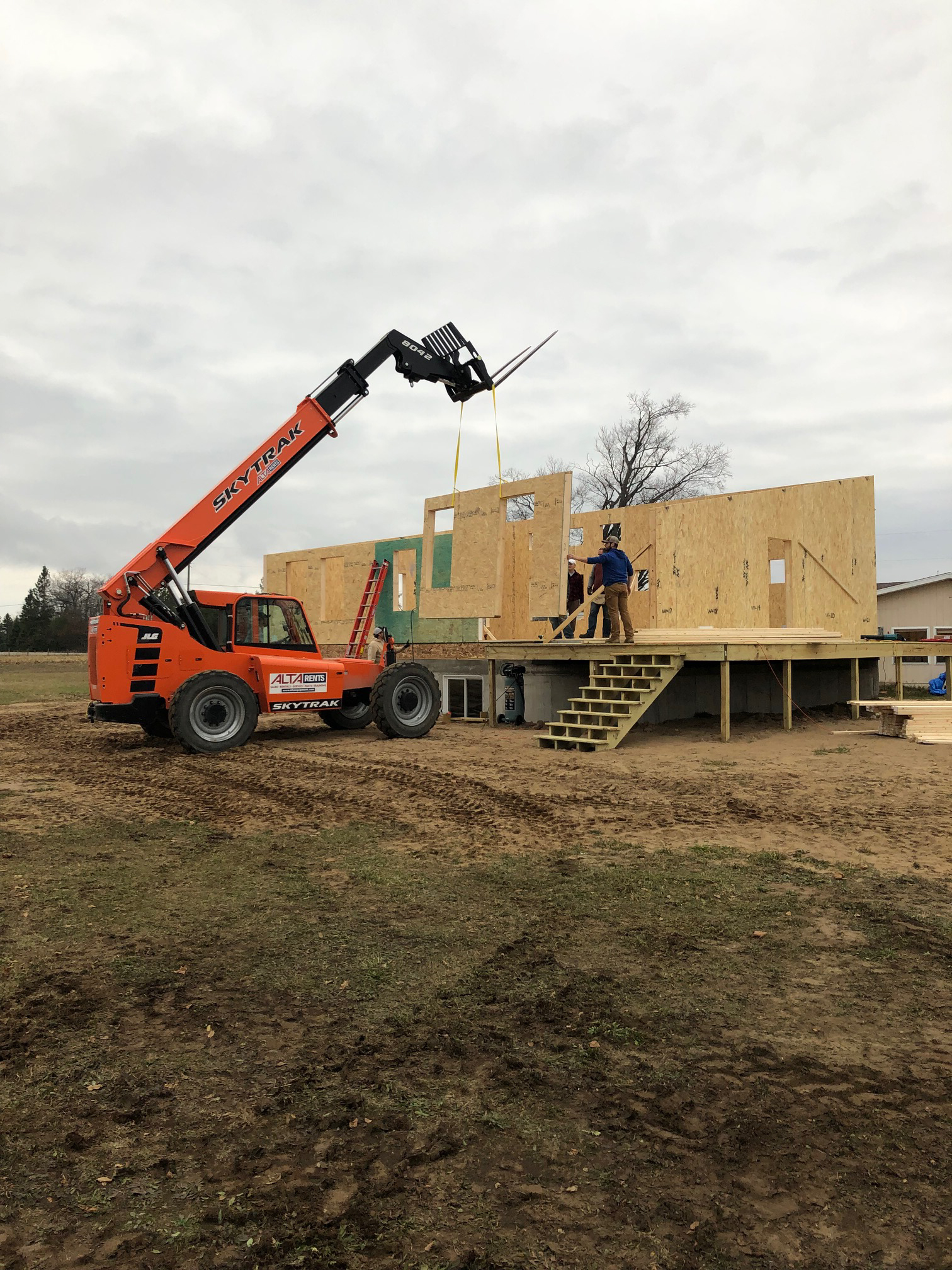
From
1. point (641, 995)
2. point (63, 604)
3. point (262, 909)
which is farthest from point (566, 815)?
point (63, 604)

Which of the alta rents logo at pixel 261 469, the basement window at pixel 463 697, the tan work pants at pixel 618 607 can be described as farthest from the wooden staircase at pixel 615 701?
the alta rents logo at pixel 261 469

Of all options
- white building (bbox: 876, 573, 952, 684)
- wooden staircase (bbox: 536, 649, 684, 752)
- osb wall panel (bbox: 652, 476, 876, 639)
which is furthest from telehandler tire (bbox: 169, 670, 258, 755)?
white building (bbox: 876, 573, 952, 684)

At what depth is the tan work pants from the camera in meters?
12.4

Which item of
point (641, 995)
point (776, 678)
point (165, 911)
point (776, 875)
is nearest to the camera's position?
point (641, 995)

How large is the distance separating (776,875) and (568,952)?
1.99m

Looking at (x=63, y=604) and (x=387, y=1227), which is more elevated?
(x=63, y=604)

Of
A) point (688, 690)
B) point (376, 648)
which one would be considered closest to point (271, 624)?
point (376, 648)

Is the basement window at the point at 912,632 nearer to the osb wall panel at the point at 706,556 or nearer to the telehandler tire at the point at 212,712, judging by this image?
the osb wall panel at the point at 706,556

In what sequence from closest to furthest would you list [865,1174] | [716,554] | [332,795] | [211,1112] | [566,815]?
[865,1174], [211,1112], [566,815], [332,795], [716,554]

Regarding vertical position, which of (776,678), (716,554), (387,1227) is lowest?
(387,1227)

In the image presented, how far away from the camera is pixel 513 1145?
8.88 feet

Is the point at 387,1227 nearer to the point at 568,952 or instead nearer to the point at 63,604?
the point at 568,952

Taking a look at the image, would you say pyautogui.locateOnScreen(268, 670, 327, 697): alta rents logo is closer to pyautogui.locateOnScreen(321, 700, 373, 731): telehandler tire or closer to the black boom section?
pyautogui.locateOnScreen(321, 700, 373, 731): telehandler tire

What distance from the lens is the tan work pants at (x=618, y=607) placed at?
488 inches
